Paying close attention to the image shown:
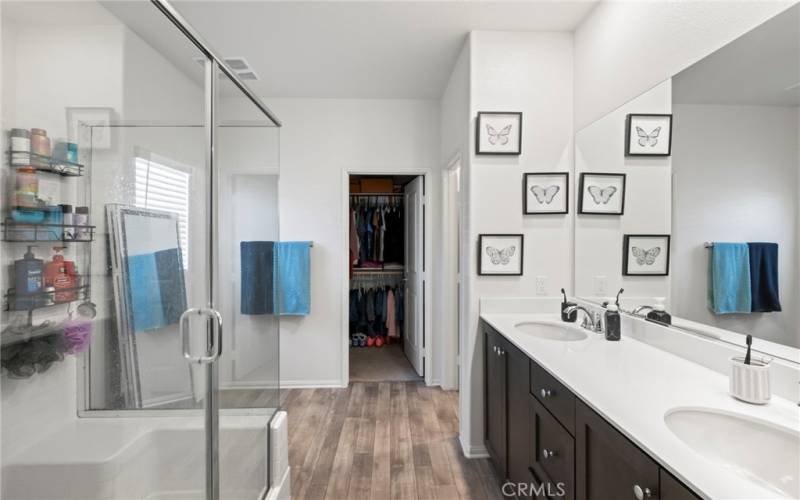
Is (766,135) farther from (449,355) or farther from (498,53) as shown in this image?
(449,355)

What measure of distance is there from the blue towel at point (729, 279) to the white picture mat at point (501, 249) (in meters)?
1.08

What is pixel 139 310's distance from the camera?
1.48m

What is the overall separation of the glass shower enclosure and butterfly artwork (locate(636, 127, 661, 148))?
6.23 ft

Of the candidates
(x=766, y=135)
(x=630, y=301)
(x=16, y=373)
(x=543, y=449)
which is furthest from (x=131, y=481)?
(x=766, y=135)

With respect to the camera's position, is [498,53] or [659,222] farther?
[498,53]

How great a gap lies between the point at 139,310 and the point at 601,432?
5.51 feet

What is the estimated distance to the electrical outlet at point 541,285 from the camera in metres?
2.45

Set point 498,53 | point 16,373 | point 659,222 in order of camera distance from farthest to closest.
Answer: point 498,53
point 659,222
point 16,373

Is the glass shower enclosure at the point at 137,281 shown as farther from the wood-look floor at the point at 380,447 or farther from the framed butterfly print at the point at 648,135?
the framed butterfly print at the point at 648,135

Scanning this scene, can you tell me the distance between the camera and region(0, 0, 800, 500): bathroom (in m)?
1.05

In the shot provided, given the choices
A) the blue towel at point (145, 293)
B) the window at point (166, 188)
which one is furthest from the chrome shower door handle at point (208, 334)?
the window at point (166, 188)

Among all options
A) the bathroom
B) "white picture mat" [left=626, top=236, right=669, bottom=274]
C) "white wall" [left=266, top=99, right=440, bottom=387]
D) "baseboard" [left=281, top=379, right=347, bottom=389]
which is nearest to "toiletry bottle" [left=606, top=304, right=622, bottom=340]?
the bathroom

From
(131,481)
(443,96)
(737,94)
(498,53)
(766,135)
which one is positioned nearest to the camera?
(766,135)

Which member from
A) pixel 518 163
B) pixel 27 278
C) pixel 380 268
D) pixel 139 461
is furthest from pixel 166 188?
pixel 380 268
